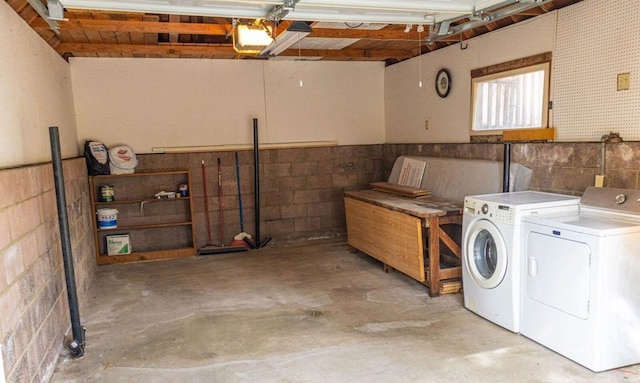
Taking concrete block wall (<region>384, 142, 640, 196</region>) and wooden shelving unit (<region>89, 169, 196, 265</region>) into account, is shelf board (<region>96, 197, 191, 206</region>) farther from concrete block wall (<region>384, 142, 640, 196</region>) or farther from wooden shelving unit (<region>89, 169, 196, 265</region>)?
concrete block wall (<region>384, 142, 640, 196</region>)

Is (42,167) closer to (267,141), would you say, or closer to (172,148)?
(172,148)

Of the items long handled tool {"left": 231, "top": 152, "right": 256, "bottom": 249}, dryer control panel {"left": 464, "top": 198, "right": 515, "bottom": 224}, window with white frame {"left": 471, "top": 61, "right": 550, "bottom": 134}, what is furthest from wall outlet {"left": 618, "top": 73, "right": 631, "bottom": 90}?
long handled tool {"left": 231, "top": 152, "right": 256, "bottom": 249}

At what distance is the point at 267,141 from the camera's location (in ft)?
21.2

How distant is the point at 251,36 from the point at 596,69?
3.05 meters

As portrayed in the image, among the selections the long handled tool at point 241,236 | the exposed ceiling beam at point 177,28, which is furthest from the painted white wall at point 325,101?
the exposed ceiling beam at point 177,28

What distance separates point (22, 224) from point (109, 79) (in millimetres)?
3667

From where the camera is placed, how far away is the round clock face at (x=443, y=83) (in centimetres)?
538

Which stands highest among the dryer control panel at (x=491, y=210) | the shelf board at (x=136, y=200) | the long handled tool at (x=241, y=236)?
the dryer control panel at (x=491, y=210)

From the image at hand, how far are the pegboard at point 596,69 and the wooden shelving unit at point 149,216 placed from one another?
4460mm

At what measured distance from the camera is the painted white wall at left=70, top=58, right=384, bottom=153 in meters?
5.79

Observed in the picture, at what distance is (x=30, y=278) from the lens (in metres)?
2.73

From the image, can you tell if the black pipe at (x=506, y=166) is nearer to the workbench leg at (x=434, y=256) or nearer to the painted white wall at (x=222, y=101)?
the workbench leg at (x=434, y=256)

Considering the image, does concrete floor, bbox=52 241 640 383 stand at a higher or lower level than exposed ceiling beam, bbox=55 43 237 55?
lower

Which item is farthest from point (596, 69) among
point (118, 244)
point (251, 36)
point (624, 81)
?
point (118, 244)
